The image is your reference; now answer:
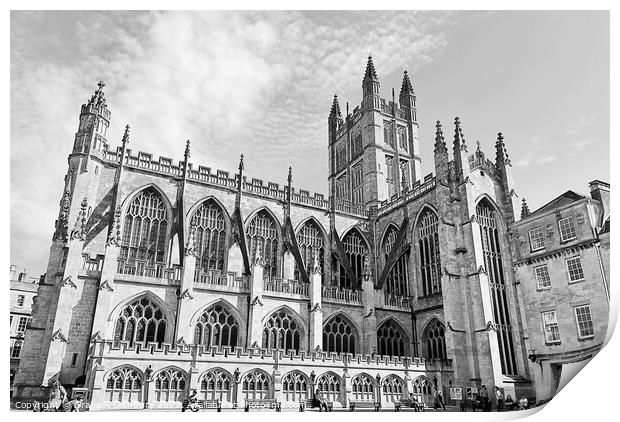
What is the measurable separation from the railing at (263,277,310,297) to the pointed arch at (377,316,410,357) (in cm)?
534

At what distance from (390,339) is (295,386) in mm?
8987

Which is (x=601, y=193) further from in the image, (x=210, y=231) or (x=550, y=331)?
(x=210, y=231)

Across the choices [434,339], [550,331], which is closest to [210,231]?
Result: [434,339]

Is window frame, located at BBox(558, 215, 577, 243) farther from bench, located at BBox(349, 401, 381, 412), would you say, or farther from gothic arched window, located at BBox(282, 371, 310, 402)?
gothic arched window, located at BBox(282, 371, 310, 402)

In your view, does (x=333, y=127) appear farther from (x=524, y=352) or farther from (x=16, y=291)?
(x=16, y=291)

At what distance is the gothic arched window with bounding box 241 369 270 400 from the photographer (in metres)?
19.1

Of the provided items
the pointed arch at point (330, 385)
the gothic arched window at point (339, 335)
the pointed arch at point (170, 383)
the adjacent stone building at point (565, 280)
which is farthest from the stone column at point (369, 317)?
the pointed arch at point (170, 383)

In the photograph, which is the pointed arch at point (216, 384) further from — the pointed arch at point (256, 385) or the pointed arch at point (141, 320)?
the pointed arch at point (141, 320)

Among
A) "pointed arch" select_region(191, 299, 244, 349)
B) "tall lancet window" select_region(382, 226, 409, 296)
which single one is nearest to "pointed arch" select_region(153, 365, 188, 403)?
"pointed arch" select_region(191, 299, 244, 349)

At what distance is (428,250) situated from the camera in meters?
28.8

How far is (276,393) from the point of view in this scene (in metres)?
19.4

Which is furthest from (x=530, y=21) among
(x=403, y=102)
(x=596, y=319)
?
(x=403, y=102)
